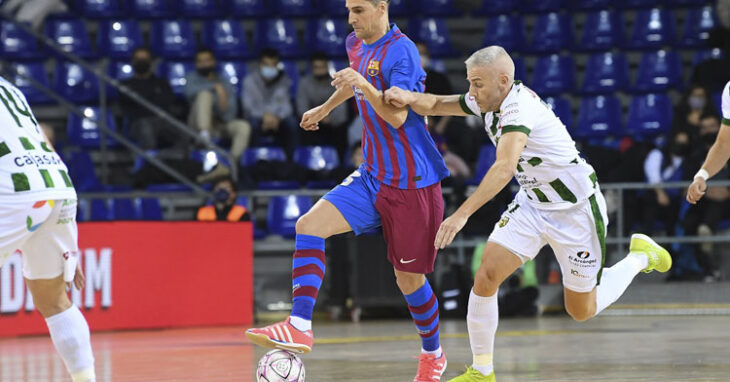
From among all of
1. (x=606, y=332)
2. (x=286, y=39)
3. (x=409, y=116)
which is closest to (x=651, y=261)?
(x=409, y=116)

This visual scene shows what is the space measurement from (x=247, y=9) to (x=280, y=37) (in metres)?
0.79

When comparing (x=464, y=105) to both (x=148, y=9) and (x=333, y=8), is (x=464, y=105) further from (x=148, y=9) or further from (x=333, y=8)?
(x=148, y=9)

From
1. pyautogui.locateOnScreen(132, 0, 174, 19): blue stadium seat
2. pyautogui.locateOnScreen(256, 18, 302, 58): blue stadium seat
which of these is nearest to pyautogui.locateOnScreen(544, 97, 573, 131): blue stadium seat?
pyautogui.locateOnScreen(256, 18, 302, 58): blue stadium seat

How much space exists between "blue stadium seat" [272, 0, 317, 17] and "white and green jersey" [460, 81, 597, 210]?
9937 mm

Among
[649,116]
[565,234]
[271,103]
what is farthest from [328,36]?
[565,234]

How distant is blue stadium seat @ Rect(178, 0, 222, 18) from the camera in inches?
616

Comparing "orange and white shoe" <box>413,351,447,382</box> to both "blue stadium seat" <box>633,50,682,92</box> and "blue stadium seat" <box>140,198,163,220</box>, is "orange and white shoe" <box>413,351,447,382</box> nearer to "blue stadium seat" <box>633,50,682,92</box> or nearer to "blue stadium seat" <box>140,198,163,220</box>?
"blue stadium seat" <box>140,198,163,220</box>

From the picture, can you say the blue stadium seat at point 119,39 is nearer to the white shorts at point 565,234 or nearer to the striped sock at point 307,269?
the striped sock at point 307,269

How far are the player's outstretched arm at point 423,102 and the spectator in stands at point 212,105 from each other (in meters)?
7.40

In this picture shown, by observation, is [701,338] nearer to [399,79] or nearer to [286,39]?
[399,79]

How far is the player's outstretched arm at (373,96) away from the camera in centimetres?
577

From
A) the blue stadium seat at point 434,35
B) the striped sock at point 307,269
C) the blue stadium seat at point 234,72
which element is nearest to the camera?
the striped sock at point 307,269

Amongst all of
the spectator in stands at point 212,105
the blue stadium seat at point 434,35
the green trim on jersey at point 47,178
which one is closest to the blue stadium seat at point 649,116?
the blue stadium seat at point 434,35

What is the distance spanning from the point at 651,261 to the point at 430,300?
5.31 feet
